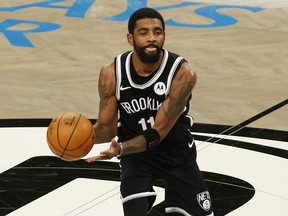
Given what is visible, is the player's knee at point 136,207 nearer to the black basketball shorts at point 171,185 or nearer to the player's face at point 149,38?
the black basketball shorts at point 171,185

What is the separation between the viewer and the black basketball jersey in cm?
604

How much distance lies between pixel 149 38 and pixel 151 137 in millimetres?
672

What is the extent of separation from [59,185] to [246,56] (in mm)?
6257

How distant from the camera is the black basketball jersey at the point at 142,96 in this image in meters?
6.04

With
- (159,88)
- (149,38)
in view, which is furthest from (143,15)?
(159,88)

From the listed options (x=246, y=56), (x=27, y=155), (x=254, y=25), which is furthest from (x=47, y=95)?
(x=254, y=25)

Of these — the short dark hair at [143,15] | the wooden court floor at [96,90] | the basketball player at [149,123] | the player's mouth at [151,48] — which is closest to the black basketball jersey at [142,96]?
the basketball player at [149,123]

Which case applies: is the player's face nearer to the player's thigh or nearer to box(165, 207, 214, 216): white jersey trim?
the player's thigh

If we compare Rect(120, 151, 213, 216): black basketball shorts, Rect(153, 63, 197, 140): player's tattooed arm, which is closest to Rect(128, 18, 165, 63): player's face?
Rect(153, 63, 197, 140): player's tattooed arm

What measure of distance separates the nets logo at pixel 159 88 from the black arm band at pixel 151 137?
10.8 inches

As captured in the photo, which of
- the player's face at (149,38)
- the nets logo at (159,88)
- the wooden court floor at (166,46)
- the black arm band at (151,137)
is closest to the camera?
the player's face at (149,38)

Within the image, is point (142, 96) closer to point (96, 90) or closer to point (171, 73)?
point (171, 73)

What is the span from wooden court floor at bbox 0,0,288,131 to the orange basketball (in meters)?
4.60

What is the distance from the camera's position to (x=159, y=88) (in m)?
6.03
